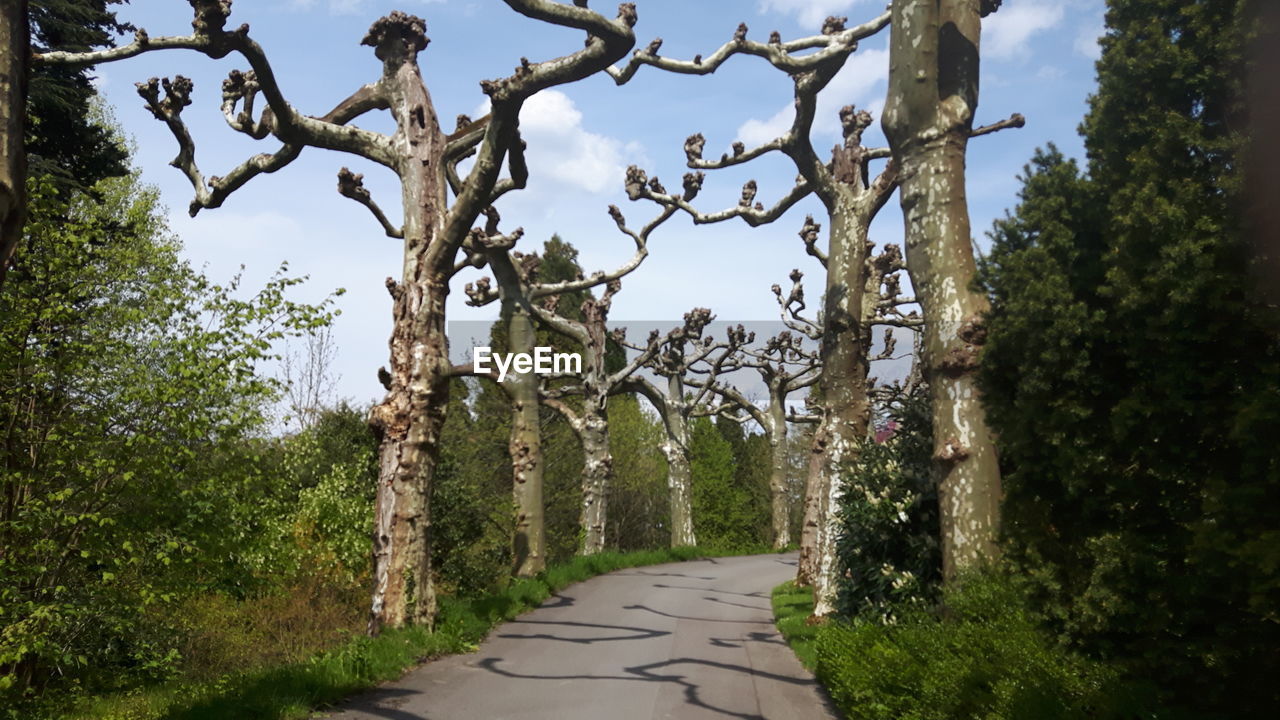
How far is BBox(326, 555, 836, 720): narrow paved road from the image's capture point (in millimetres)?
8383

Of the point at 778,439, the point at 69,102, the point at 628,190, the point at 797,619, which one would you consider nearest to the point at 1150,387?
the point at 797,619

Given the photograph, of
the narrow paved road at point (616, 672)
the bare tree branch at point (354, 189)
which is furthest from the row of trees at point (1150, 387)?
the bare tree branch at point (354, 189)

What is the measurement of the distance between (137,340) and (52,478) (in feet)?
5.71

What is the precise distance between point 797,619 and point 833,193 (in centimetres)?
694

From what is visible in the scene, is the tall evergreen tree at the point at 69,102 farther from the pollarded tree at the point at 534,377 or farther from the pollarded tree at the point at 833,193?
the pollarded tree at the point at 833,193

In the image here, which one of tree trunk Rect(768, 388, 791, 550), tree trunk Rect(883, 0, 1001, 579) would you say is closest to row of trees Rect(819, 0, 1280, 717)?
tree trunk Rect(883, 0, 1001, 579)

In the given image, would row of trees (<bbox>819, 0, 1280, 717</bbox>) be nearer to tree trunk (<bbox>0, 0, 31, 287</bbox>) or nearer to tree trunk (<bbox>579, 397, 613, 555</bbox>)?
tree trunk (<bbox>0, 0, 31, 287</bbox>)

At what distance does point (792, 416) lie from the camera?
40406mm

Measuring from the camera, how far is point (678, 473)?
31.5 m

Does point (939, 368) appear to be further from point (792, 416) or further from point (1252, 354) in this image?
point (792, 416)

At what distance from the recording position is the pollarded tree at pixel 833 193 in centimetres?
1342

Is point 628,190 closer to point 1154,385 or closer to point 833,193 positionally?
point 833,193

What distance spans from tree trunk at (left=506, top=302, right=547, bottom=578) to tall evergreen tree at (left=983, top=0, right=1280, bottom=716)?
42.8 feet

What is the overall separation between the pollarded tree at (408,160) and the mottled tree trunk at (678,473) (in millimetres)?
19297
